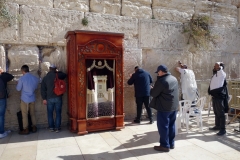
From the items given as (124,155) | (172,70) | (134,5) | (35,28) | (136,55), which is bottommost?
(124,155)

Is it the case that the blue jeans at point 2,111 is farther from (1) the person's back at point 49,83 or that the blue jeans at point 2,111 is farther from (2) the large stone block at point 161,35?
(2) the large stone block at point 161,35

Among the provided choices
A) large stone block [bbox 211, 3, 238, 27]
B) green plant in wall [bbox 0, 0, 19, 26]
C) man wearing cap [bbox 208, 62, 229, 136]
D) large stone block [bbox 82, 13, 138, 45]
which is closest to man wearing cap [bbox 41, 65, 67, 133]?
green plant in wall [bbox 0, 0, 19, 26]

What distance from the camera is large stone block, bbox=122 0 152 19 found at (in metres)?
5.75

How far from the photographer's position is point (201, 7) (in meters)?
6.73

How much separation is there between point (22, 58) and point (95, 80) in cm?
189

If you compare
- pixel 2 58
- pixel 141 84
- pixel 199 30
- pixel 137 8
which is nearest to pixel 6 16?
pixel 2 58

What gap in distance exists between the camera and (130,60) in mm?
5707

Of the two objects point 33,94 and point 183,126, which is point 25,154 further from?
point 183,126

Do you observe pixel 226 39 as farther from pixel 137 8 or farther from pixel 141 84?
pixel 141 84

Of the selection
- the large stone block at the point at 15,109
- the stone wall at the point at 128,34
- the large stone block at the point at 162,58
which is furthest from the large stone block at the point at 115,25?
the large stone block at the point at 15,109

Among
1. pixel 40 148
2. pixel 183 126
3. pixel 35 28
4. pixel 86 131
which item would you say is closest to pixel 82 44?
pixel 35 28

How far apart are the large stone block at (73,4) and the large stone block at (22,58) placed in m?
1.29

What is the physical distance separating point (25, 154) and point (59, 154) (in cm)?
60

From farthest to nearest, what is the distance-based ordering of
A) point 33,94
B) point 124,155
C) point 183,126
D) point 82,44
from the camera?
point 183,126, point 33,94, point 82,44, point 124,155
